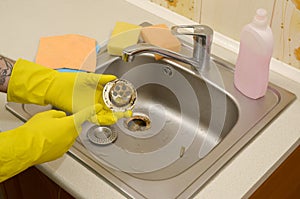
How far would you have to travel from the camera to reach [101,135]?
4.19ft

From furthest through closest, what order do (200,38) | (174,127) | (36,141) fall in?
(174,127) → (200,38) → (36,141)

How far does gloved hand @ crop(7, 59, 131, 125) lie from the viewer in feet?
3.79

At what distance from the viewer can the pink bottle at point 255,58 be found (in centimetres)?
112

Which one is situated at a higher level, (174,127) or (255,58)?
(255,58)

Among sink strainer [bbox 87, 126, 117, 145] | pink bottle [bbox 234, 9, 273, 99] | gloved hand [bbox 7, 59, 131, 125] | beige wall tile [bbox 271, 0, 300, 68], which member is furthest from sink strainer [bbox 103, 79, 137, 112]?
beige wall tile [bbox 271, 0, 300, 68]

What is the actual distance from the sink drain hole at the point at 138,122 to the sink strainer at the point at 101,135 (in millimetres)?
73

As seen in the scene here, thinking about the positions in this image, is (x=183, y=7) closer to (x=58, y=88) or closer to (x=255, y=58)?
(x=255, y=58)

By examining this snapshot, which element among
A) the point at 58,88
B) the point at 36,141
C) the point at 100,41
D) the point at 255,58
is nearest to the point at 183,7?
the point at 100,41

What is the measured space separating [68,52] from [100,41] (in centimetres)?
10

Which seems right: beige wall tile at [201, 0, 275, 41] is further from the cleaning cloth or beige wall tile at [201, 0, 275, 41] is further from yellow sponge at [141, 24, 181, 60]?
the cleaning cloth

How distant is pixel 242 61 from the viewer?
1.18m

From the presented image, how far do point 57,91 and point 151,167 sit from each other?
0.29 metres

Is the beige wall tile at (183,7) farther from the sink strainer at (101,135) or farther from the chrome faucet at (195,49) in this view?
the sink strainer at (101,135)

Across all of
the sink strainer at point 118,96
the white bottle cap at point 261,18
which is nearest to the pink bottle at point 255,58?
the white bottle cap at point 261,18
